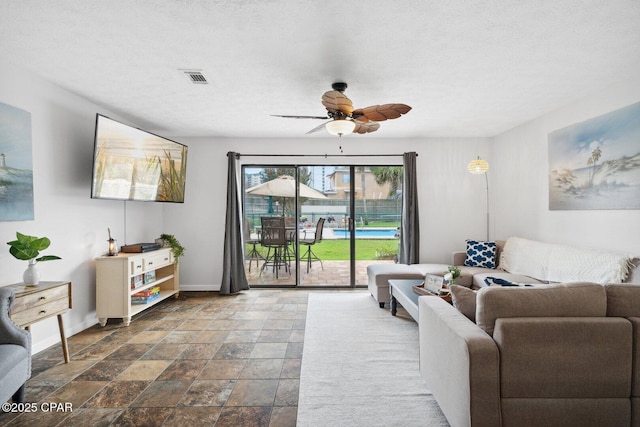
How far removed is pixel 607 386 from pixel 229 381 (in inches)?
92.0

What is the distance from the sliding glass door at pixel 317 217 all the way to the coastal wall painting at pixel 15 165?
289cm

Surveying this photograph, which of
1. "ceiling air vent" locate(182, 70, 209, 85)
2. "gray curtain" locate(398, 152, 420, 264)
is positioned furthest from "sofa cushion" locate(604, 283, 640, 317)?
"gray curtain" locate(398, 152, 420, 264)

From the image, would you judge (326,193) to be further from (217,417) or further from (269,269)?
(217,417)

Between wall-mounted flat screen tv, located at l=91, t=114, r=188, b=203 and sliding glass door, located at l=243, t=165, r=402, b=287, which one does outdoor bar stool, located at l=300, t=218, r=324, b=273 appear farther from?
wall-mounted flat screen tv, located at l=91, t=114, r=188, b=203

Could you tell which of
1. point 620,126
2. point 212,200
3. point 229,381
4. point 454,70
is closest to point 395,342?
point 229,381

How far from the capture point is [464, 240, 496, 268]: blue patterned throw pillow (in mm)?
4750

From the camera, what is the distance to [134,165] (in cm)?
398

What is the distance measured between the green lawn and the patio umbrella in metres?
0.81

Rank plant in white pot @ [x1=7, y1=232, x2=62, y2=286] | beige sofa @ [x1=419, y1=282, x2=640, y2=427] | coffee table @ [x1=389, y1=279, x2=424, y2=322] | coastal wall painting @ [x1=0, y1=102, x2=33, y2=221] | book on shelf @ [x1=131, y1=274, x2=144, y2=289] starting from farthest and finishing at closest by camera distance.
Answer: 1. book on shelf @ [x1=131, y1=274, x2=144, y2=289]
2. coffee table @ [x1=389, y1=279, x2=424, y2=322]
3. coastal wall painting @ [x1=0, y1=102, x2=33, y2=221]
4. plant in white pot @ [x1=7, y1=232, x2=62, y2=286]
5. beige sofa @ [x1=419, y1=282, x2=640, y2=427]

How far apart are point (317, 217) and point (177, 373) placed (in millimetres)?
3295

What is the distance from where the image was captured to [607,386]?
170 centimetres

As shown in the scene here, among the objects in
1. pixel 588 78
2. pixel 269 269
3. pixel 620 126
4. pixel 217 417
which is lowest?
pixel 217 417

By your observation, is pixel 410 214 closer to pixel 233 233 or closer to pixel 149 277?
pixel 233 233

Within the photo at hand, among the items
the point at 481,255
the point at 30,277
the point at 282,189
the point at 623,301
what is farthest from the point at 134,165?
the point at 481,255
